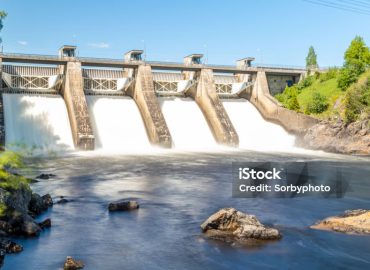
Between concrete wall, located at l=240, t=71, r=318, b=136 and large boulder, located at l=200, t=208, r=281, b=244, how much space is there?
35531mm

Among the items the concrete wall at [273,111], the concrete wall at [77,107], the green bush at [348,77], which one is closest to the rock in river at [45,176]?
the concrete wall at [77,107]

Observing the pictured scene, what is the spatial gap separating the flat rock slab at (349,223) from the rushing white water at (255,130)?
2999 cm

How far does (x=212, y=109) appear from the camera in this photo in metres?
51.0

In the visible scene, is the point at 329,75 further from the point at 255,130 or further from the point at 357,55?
the point at 255,130

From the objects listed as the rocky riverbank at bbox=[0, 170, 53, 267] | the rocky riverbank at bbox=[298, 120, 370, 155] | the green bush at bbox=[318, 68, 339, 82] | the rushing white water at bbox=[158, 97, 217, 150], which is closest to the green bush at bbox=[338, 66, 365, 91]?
the green bush at bbox=[318, 68, 339, 82]

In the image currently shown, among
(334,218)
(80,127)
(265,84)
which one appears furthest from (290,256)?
(265,84)

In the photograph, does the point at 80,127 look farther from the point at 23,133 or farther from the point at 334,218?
the point at 334,218

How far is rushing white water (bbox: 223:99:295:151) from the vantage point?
51156 mm

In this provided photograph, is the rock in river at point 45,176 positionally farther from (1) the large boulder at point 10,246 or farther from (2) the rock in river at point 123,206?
(1) the large boulder at point 10,246

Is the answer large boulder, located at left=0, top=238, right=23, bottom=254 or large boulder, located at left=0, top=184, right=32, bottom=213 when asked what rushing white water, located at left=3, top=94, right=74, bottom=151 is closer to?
large boulder, located at left=0, top=184, right=32, bottom=213

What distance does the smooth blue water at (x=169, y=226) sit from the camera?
1384cm

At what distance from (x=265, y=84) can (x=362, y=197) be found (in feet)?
121

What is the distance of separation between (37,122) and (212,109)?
809 inches

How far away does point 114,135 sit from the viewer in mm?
46031
